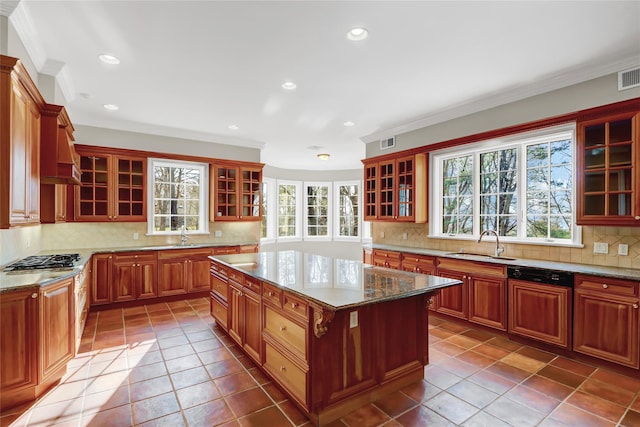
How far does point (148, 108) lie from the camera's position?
4.48 m

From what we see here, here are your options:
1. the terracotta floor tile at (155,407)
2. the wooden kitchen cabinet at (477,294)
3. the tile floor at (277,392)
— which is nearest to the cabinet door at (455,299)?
the wooden kitchen cabinet at (477,294)

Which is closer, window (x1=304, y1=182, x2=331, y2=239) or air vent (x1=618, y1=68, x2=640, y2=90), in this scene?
air vent (x1=618, y1=68, x2=640, y2=90)

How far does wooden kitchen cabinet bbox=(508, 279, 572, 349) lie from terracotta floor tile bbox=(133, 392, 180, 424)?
337 centimetres

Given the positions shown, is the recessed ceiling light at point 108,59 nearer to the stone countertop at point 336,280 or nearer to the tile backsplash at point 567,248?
the stone countertop at point 336,280

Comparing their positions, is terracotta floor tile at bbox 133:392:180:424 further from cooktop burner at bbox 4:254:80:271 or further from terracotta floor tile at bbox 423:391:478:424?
terracotta floor tile at bbox 423:391:478:424

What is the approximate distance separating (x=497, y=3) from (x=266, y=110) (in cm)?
299

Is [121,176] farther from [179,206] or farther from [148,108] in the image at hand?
[148,108]

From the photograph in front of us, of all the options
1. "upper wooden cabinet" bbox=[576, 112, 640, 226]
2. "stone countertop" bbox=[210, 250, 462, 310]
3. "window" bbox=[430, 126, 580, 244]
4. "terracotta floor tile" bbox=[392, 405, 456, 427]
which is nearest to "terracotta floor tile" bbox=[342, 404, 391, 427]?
"terracotta floor tile" bbox=[392, 405, 456, 427]

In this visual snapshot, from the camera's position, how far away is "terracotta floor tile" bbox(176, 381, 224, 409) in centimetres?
242

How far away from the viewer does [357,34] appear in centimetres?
265

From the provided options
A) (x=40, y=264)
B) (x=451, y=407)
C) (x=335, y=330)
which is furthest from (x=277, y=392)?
(x=40, y=264)

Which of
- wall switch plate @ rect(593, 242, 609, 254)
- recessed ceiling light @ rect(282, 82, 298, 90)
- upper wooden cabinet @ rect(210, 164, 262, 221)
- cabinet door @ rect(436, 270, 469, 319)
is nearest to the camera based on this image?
wall switch plate @ rect(593, 242, 609, 254)

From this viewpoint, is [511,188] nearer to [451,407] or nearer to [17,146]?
[451,407]

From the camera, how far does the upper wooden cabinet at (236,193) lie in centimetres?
589
